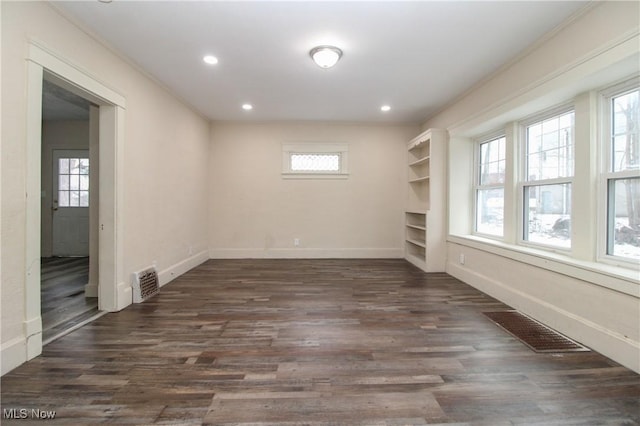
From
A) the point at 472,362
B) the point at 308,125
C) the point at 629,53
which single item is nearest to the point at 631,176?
the point at 629,53

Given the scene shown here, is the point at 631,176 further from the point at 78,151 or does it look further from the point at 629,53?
the point at 78,151

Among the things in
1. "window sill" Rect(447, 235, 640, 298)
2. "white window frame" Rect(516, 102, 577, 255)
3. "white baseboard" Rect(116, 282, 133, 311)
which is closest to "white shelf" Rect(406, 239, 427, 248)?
"window sill" Rect(447, 235, 640, 298)

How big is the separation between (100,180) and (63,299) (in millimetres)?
1450

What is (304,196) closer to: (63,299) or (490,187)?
(490,187)

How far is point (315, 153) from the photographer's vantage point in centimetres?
550

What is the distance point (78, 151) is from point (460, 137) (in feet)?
22.6

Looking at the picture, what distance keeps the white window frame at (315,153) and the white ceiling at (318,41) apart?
4.70ft

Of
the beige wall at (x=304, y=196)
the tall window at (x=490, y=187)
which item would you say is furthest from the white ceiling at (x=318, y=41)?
the beige wall at (x=304, y=196)

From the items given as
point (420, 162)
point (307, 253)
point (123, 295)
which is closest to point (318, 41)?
point (420, 162)

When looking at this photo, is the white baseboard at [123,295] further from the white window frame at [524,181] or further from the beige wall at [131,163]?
the white window frame at [524,181]

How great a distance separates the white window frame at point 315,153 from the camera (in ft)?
17.9

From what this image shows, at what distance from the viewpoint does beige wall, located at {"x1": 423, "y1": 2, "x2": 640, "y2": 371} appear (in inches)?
75.9

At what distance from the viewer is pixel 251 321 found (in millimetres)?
2611
